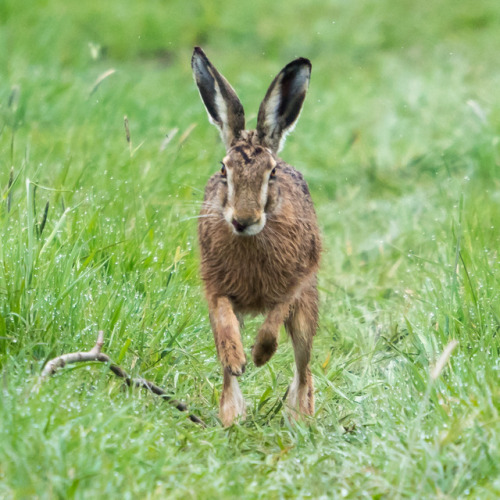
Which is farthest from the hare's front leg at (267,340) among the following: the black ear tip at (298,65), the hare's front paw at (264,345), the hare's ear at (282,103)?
the black ear tip at (298,65)

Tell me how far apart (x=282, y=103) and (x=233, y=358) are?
1.28 meters

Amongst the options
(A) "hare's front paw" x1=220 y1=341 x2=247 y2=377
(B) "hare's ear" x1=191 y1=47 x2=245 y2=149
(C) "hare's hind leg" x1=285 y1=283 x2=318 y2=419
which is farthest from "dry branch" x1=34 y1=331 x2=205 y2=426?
(B) "hare's ear" x1=191 y1=47 x2=245 y2=149

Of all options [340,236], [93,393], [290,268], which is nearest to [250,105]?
[340,236]

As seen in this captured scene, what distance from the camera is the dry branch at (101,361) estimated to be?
12.5 ft

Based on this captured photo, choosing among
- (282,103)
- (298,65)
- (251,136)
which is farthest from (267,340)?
(298,65)

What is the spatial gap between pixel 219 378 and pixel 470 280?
1.32m

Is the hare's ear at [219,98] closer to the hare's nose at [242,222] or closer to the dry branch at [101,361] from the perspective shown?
the hare's nose at [242,222]

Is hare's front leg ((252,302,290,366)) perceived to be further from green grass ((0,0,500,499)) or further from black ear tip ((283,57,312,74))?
black ear tip ((283,57,312,74))

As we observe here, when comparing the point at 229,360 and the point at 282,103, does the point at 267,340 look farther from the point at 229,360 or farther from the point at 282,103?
the point at 282,103

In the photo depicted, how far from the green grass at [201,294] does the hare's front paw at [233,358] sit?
0.23 meters

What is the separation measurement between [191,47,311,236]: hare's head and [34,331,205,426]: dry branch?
772mm

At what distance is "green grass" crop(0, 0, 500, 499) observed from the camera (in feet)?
11.1

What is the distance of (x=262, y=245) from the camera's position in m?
4.70

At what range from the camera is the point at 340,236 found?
279 inches
